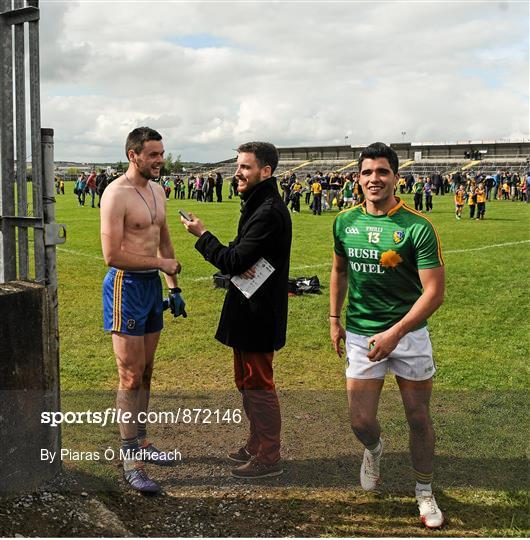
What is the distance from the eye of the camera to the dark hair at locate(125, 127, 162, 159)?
4.45 m

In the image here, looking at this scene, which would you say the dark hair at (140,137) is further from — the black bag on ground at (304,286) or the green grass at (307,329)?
the black bag on ground at (304,286)

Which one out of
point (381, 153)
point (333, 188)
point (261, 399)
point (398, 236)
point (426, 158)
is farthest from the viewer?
point (426, 158)

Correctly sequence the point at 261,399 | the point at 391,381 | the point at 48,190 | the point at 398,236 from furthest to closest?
the point at 391,381 → the point at 261,399 → the point at 48,190 → the point at 398,236

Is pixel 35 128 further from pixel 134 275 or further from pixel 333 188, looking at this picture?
pixel 333 188

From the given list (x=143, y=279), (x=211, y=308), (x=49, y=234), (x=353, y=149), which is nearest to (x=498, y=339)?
(x=211, y=308)

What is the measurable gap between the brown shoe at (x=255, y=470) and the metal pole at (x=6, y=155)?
2069mm

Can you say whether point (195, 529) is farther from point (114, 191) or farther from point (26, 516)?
point (114, 191)

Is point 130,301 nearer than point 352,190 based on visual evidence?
Yes

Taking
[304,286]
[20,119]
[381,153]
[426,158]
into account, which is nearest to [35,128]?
[20,119]

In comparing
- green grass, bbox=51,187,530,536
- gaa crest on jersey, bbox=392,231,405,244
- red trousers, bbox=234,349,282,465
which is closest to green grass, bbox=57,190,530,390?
green grass, bbox=51,187,530,536

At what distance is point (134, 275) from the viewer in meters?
4.49

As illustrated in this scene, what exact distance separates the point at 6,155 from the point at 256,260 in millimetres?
1787

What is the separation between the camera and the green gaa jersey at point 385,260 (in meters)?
3.91

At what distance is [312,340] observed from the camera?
27.2 feet
